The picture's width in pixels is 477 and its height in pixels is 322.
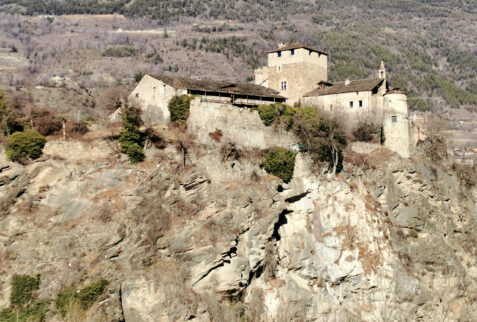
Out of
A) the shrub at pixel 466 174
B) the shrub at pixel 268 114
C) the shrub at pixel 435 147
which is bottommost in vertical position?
the shrub at pixel 466 174

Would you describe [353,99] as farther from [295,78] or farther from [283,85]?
[283,85]

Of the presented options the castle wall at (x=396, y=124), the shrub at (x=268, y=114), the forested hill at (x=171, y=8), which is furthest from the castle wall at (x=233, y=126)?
the forested hill at (x=171, y=8)

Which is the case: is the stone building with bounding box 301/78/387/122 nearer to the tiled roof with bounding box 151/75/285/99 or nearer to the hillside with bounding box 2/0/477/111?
the tiled roof with bounding box 151/75/285/99

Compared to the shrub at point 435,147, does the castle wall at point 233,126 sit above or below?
above

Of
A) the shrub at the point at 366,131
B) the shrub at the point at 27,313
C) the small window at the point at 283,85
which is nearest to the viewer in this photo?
the shrub at the point at 27,313

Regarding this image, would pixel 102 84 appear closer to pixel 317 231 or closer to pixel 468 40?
pixel 317 231

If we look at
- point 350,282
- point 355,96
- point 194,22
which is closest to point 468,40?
point 194,22

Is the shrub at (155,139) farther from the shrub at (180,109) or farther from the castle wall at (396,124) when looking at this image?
the castle wall at (396,124)

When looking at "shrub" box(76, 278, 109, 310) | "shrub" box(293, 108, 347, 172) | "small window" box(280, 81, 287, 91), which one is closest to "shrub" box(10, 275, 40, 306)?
"shrub" box(76, 278, 109, 310)
